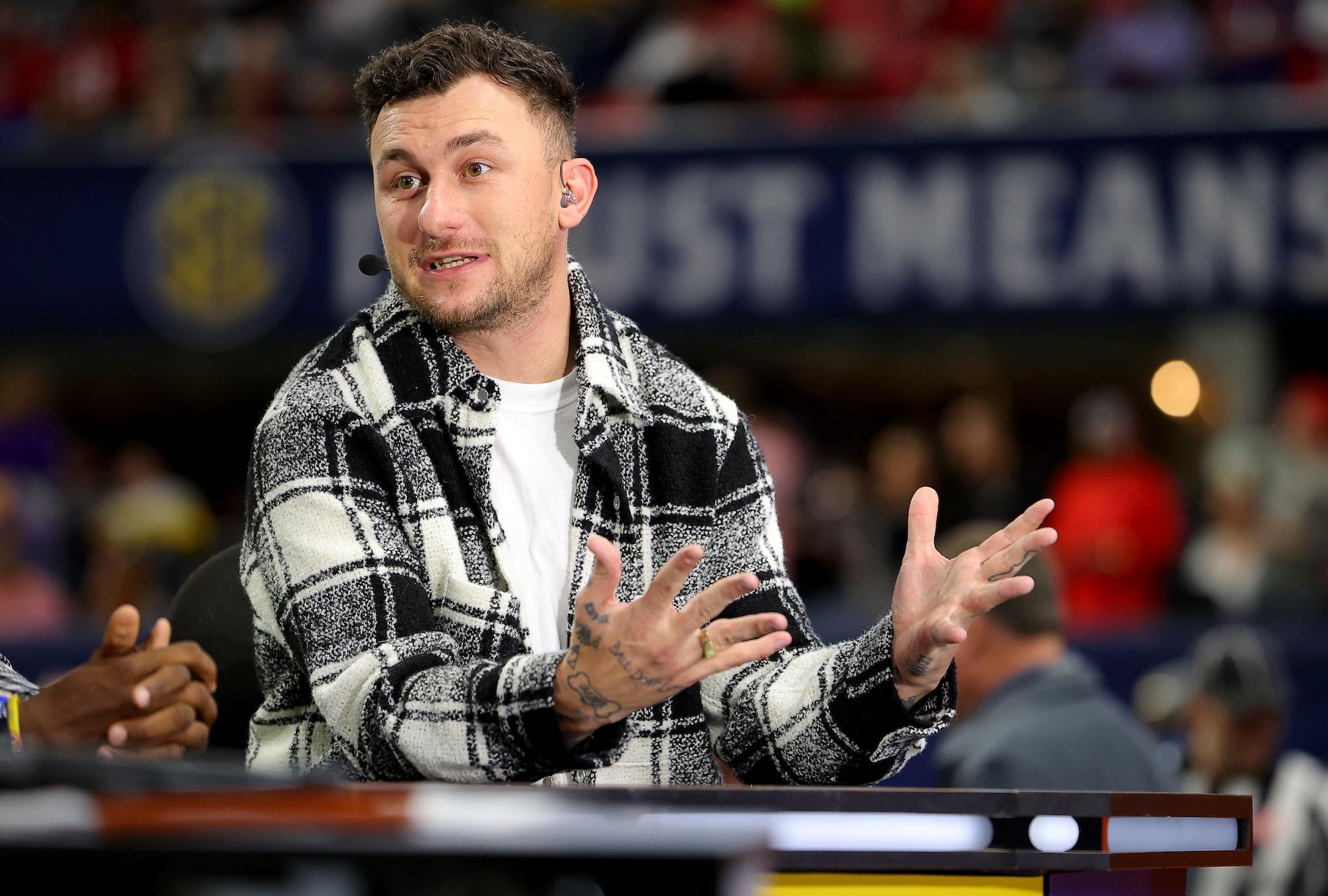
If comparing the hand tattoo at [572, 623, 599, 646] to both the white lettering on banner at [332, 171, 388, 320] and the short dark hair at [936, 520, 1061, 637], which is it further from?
the white lettering on banner at [332, 171, 388, 320]

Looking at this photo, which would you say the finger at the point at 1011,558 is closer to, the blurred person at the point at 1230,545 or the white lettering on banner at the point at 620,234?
the blurred person at the point at 1230,545

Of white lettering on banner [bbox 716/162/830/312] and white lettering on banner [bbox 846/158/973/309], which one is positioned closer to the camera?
white lettering on banner [bbox 846/158/973/309]

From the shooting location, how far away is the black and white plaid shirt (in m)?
2.11

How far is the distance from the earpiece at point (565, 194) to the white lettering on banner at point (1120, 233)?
6.79 metres

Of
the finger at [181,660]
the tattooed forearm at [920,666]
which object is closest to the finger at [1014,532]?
the tattooed forearm at [920,666]

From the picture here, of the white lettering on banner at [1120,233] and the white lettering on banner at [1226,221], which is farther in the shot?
the white lettering on banner at [1120,233]

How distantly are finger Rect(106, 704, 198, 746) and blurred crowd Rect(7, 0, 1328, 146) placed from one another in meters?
7.19

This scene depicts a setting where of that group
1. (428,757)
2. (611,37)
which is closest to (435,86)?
(428,757)

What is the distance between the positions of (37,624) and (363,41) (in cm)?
427

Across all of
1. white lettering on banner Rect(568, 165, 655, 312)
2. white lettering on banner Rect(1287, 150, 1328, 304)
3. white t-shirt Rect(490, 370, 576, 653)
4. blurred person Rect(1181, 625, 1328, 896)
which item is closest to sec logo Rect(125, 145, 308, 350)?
white lettering on banner Rect(568, 165, 655, 312)

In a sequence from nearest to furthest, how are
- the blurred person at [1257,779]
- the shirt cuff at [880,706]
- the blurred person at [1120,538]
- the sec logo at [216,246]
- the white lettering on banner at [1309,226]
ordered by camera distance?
the shirt cuff at [880,706] → the blurred person at [1257,779] → the blurred person at [1120,538] → the white lettering on banner at [1309,226] → the sec logo at [216,246]

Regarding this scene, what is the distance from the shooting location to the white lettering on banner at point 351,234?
970cm

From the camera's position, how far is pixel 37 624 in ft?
26.1

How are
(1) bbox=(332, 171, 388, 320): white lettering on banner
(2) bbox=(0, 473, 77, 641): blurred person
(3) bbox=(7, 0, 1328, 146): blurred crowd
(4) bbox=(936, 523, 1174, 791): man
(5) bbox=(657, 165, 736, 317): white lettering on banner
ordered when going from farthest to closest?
(1) bbox=(332, 171, 388, 320): white lettering on banner
(5) bbox=(657, 165, 736, 317): white lettering on banner
(3) bbox=(7, 0, 1328, 146): blurred crowd
(2) bbox=(0, 473, 77, 641): blurred person
(4) bbox=(936, 523, 1174, 791): man
